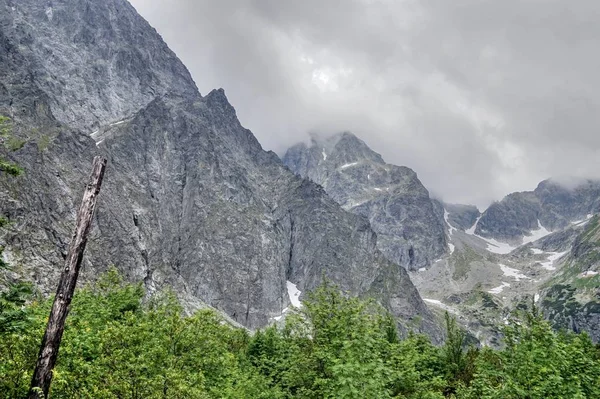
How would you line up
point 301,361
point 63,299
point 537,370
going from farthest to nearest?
point 301,361
point 537,370
point 63,299

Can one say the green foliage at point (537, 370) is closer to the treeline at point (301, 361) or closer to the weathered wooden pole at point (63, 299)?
the treeline at point (301, 361)

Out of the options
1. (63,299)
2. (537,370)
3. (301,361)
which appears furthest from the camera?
(301,361)

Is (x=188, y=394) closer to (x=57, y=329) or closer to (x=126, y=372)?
(x=126, y=372)

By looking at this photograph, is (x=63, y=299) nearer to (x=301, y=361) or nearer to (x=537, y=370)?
(x=301, y=361)

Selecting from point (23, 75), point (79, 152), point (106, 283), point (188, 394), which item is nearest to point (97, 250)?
point (79, 152)

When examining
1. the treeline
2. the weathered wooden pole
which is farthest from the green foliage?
the weathered wooden pole

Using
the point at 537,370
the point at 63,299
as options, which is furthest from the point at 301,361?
the point at 63,299

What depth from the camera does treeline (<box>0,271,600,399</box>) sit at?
42.8ft

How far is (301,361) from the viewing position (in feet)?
69.6

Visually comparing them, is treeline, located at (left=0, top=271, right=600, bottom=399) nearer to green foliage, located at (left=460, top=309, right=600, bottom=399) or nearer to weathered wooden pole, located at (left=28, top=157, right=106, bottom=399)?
green foliage, located at (left=460, top=309, right=600, bottom=399)

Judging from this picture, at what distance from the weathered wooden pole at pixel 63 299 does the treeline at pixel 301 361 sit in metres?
0.62

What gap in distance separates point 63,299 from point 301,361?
40.0 feet

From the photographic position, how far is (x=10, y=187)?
12425 cm

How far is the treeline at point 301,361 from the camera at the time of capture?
1305 cm
